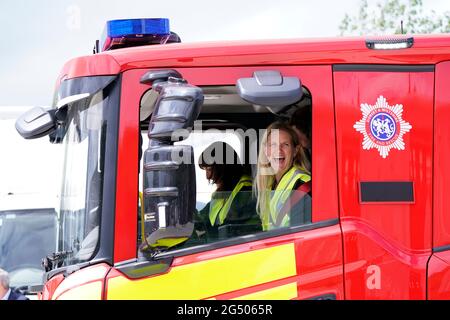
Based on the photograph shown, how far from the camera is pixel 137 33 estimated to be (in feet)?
17.6

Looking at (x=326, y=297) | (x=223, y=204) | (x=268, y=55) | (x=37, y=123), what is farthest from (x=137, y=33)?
(x=326, y=297)

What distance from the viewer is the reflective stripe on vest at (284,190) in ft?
15.5

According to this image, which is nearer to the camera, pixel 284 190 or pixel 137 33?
pixel 284 190

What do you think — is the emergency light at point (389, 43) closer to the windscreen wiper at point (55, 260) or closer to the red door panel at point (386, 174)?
the red door panel at point (386, 174)

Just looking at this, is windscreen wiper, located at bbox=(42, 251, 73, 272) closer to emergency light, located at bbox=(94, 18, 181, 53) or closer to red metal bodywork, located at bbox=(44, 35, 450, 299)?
red metal bodywork, located at bbox=(44, 35, 450, 299)

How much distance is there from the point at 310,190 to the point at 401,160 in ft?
1.51

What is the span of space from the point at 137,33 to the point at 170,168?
1.35 meters

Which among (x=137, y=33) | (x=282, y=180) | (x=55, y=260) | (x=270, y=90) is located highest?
(x=137, y=33)

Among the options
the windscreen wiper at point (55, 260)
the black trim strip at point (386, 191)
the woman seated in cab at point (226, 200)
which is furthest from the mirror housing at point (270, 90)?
the windscreen wiper at point (55, 260)

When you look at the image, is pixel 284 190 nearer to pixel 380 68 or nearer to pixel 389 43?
pixel 380 68

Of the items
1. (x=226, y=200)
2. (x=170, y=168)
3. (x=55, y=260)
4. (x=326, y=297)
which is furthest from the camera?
(x=55, y=260)

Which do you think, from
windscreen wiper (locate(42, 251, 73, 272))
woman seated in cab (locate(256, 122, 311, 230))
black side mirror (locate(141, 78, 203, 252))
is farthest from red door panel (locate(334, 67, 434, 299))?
windscreen wiper (locate(42, 251, 73, 272))

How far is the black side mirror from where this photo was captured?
14.1 feet

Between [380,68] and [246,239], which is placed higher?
[380,68]
